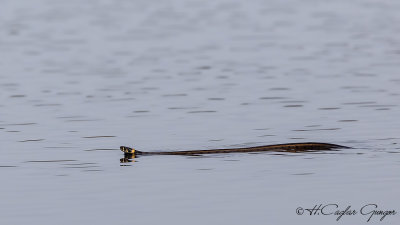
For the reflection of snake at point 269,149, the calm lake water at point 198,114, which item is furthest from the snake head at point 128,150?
the calm lake water at point 198,114

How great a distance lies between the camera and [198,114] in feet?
102

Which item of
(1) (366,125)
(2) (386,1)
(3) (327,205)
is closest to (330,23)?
(2) (386,1)

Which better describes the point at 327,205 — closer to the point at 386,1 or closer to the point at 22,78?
the point at 22,78

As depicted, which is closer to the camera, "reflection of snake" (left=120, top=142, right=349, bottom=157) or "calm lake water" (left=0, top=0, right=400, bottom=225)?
"calm lake water" (left=0, top=0, right=400, bottom=225)

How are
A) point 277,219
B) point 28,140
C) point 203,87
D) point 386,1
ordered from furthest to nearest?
point 386,1, point 203,87, point 28,140, point 277,219

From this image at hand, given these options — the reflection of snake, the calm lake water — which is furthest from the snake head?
the calm lake water

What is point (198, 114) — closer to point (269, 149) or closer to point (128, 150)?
point (128, 150)

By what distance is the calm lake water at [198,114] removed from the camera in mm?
20422

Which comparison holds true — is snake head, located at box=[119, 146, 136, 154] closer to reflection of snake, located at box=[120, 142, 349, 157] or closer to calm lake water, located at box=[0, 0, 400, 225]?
reflection of snake, located at box=[120, 142, 349, 157]

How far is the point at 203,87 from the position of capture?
3662 centimetres

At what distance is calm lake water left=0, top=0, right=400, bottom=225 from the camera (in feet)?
67.0

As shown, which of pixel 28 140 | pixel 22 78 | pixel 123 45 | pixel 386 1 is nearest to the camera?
pixel 28 140

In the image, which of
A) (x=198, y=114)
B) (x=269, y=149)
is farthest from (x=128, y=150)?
(x=198, y=114)

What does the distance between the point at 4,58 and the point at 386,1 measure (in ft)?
86.4
